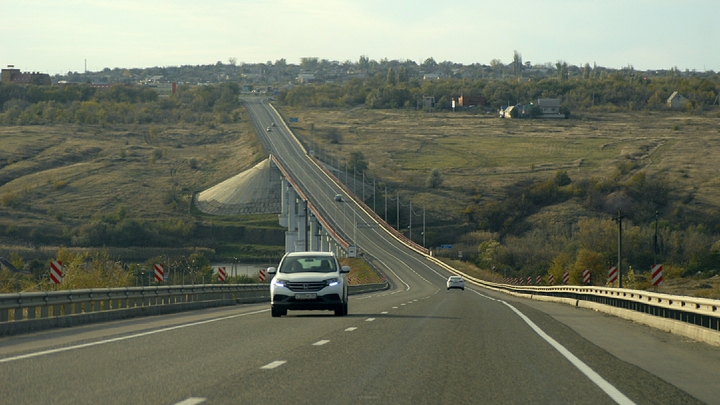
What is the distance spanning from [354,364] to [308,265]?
Answer: 13.6 metres

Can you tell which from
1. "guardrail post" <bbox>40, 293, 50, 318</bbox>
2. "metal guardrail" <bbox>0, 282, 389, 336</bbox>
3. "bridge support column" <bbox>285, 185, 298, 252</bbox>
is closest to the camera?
"metal guardrail" <bbox>0, 282, 389, 336</bbox>

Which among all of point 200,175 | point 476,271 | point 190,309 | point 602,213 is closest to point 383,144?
point 200,175

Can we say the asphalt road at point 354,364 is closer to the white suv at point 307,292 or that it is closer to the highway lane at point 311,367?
the highway lane at point 311,367

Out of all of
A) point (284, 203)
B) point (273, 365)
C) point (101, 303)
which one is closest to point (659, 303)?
point (273, 365)

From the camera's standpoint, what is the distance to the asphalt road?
11258mm

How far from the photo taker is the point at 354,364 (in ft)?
46.6

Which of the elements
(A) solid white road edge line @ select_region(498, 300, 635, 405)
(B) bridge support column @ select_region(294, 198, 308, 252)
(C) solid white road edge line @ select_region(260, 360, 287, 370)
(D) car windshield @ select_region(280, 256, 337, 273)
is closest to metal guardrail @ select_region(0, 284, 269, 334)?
(D) car windshield @ select_region(280, 256, 337, 273)

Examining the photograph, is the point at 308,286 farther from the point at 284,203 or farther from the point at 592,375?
the point at 284,203

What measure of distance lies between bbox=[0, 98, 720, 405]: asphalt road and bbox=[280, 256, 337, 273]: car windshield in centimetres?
351

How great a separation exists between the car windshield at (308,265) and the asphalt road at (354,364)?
3514 mm

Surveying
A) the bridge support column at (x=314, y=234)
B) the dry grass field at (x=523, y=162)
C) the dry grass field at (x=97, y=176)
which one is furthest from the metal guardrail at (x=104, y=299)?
the dry grass field at (x=523, y=162)

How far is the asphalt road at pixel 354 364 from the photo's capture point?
443 inches

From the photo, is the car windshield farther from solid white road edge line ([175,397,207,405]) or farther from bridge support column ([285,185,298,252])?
bridge support column ([285,185,298,252])

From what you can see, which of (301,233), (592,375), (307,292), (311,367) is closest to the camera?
(592,375)
